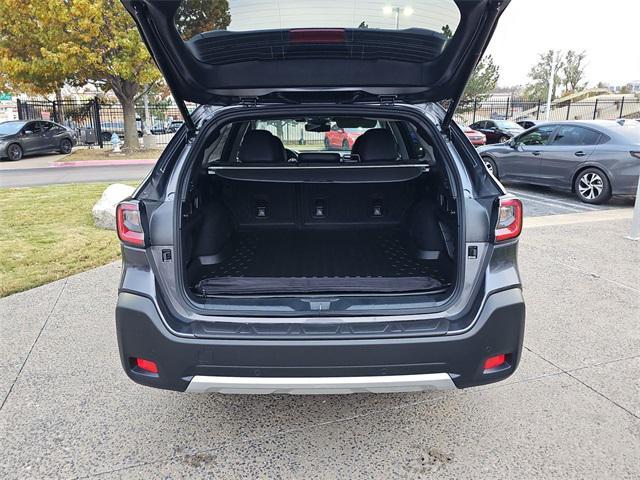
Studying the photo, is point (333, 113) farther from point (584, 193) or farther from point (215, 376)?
point (584, 193)

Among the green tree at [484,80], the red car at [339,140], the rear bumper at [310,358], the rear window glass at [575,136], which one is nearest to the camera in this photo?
the rear bumper at [310,358]

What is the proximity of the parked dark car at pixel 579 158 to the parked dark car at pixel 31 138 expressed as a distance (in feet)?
49.6

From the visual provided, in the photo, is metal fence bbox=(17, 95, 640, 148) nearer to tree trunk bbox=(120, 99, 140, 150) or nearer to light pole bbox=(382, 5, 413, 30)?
tree trunk bbox=(120, 99, 140, 150)

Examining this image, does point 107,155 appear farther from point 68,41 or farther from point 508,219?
point 508,219

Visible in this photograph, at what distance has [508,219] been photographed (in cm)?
214

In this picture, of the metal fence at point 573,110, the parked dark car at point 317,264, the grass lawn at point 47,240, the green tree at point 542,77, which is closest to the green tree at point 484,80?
the metal fence at point 573,110

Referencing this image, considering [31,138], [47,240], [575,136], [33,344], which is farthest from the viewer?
[31,138]

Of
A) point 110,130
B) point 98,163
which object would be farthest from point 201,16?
point 110,130

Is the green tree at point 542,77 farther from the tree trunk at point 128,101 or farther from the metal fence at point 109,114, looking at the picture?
the tree trunk at point 128,101

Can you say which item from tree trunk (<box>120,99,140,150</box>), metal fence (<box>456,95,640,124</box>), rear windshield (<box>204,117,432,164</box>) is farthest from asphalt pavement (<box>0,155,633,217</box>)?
metal fence (<box>456,95,640,124</box>)

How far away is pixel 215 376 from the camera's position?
2008 millimetres

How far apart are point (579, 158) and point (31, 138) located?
16858mm

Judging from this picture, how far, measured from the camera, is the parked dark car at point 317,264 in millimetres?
1989

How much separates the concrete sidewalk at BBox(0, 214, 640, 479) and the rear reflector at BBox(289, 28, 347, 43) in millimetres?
1859
